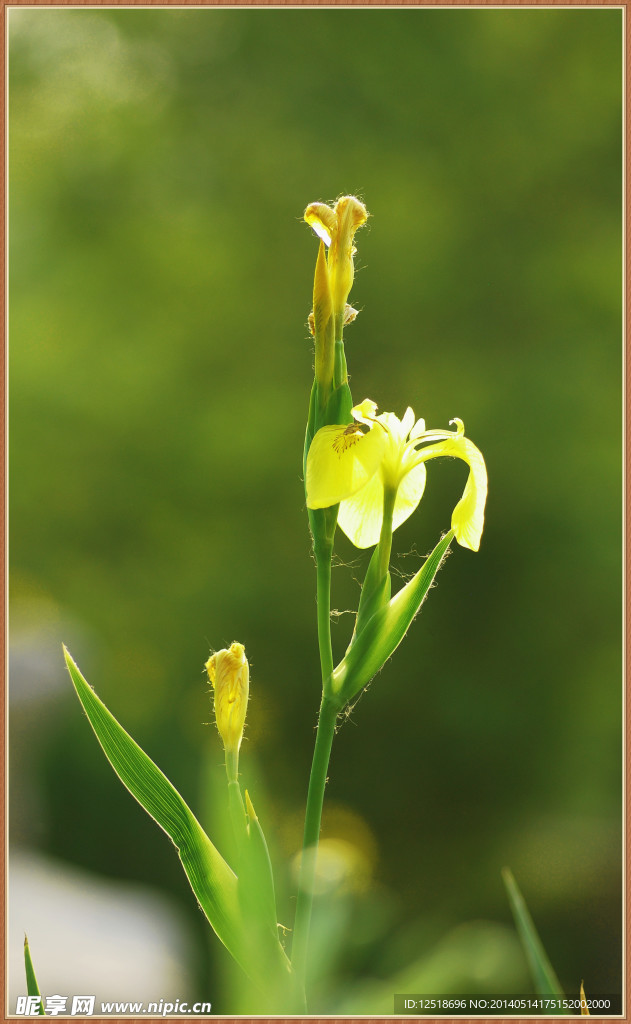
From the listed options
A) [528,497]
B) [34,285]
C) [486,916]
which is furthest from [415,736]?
[34,285]

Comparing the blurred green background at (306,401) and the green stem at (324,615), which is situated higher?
the blurred green background at (306,401)

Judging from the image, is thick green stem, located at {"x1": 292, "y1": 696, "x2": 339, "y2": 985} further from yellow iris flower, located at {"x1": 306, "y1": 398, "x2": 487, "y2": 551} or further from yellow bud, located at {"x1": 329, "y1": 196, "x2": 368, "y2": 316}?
yellow bud, located at {"x1": 329, "y1": 196, "x2": 368, "y2": 316}

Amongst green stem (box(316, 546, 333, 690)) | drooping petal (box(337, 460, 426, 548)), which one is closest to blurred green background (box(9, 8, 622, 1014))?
drooping petal (box(337, 460, 426, 548))

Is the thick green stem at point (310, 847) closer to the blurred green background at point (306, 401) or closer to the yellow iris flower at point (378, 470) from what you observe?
the yellow iris flower at point (378, 470)

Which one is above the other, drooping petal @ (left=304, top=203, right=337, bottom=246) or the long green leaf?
drooping petal @ (left=304, top=203, right=337, bottom=246)

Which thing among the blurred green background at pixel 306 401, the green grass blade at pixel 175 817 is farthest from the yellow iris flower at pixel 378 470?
the blurred green background at pixel 306 401

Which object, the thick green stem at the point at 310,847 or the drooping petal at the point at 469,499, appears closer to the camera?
the thick green stem at the point at 310,847
